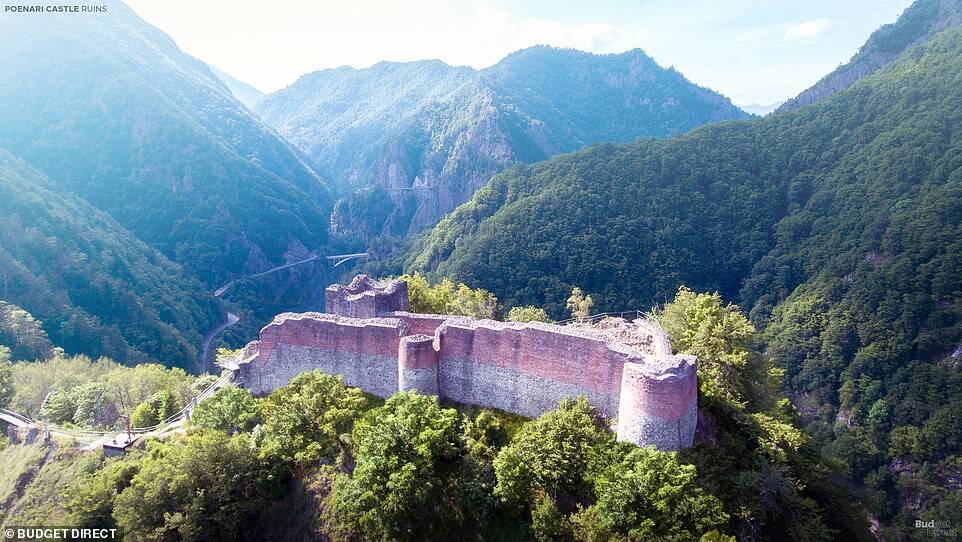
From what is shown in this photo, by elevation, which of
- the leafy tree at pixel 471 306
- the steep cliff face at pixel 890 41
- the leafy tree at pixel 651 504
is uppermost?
the steep cliff face at pixel 890 41

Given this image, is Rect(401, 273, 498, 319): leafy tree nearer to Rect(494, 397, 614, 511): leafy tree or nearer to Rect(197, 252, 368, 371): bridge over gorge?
Rect(494, 397, 614, 511): leafy tree

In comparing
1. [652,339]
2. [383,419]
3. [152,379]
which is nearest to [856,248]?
[652,339]

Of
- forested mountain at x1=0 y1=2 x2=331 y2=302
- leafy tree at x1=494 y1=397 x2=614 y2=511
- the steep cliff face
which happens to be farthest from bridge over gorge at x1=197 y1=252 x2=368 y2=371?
the steep cliff face

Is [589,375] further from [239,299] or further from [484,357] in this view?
[239,299]

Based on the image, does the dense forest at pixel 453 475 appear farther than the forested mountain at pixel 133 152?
No

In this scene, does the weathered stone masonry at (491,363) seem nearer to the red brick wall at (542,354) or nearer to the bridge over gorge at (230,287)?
the red brick wall at (542,354)

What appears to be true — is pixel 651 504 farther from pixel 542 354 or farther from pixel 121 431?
pixel 121 431

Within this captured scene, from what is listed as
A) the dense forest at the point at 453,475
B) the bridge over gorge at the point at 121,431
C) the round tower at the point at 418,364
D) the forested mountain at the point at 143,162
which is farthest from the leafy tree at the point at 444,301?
the forested mountain at the point at 143,162
